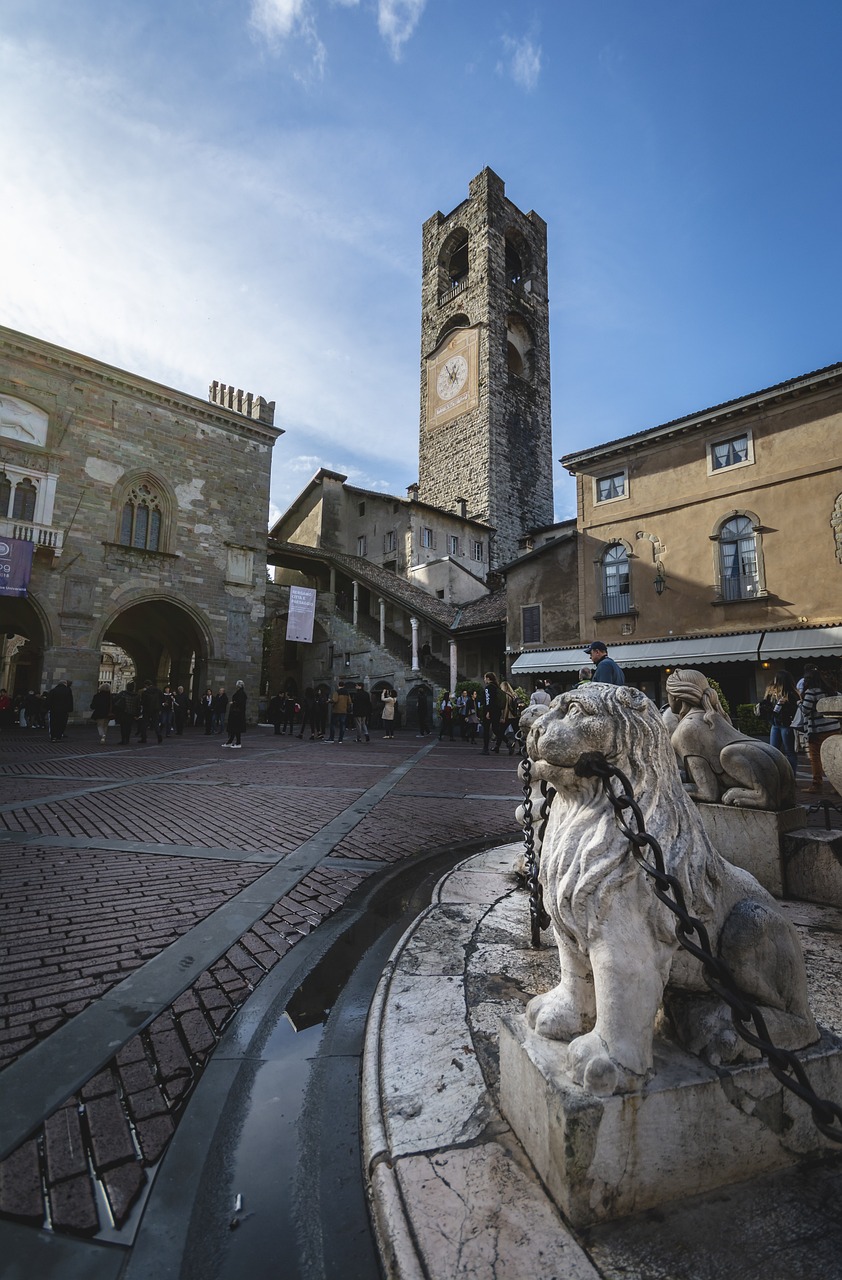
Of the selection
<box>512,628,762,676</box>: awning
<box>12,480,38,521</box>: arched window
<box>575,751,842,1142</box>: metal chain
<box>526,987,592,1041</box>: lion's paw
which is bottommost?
<box>526,987,592,1041</box>: lion's paw

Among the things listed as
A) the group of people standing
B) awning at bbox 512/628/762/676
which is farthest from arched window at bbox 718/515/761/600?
the group of people standing

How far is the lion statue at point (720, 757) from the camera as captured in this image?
3.43m

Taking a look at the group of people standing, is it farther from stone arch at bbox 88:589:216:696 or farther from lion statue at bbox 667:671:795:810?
stone arch at bbox 88:589:216:696

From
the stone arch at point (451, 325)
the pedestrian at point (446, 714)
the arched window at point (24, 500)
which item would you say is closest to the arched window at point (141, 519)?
the arched window at point (24, 500)

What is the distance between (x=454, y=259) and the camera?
4178 cm

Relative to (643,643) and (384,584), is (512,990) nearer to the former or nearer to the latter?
(643,643)

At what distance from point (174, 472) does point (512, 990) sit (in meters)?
25.2

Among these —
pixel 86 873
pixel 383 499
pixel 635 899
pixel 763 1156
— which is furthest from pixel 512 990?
pixel 383 499

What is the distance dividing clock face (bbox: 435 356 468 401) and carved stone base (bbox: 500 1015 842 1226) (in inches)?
1566

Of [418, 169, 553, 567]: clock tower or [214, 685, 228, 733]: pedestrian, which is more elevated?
[418, 169, 553, 567]: clock tower

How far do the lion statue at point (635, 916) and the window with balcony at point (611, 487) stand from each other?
19.6 metres

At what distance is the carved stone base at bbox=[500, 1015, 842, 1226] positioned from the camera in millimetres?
1219

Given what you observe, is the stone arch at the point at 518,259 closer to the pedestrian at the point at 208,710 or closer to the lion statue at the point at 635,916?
the pedestrian at the point at 208,710

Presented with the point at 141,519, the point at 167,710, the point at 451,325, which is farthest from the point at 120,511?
the point at 451,325
